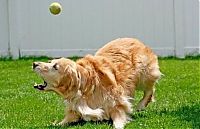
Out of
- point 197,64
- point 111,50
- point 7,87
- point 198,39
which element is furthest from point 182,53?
point 111,50

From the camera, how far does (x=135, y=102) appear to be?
6922mm

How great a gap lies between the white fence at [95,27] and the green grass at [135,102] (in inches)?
111

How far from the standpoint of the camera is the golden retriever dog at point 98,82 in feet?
18.5

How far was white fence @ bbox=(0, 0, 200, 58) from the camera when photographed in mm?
13195

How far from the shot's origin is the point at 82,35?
13297 millimetres

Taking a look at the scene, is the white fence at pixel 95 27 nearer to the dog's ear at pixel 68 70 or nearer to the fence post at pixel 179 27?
the fence post at pixel 179 27

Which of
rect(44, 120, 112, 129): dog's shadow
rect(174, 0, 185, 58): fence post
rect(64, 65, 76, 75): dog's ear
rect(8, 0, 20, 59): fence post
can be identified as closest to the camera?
rect(64, 65, 76, 75): dog's ear

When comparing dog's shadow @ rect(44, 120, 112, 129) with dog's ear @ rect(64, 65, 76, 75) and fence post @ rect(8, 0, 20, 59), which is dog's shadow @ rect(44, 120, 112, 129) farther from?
fence post @ rect(8, 0, 20, 59)

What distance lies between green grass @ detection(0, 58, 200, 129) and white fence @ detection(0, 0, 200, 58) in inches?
111

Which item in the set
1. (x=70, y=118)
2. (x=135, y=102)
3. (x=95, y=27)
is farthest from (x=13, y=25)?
(x=70, y=118)

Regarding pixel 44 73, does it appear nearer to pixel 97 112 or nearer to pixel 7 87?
pixel 97 112

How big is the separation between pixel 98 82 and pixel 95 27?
7.53m

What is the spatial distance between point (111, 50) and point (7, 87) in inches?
120

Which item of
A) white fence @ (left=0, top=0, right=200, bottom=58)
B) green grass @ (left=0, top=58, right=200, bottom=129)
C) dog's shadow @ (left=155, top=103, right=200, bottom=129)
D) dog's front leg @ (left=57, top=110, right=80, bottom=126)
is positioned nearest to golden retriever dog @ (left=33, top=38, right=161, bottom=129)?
dog's front leg @ (left=57, top=110, right=80, bottom=126)
